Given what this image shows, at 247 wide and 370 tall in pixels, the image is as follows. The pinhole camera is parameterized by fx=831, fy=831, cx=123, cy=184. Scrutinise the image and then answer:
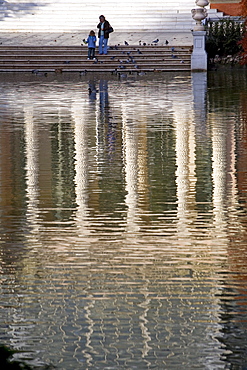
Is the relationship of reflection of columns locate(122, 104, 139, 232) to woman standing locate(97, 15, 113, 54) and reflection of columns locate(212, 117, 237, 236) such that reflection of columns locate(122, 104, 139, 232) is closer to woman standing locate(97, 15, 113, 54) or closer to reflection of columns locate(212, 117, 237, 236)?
reflection of columns locate(212, 117, 237, 236)

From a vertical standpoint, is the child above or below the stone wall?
below

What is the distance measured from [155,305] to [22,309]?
975 millimetres

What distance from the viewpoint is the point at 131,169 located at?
12000mm

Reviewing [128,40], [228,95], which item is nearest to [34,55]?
[128,40]

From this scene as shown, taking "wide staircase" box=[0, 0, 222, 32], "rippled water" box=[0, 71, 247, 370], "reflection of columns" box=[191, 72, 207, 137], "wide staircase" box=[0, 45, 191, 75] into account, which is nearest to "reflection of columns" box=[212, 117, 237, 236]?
"rippled water" box=[0, 71, 247, 370]

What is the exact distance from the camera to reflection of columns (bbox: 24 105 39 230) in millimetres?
9277

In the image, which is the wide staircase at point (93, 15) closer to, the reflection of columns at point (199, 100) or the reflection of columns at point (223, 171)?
the reflection of columns at point (199, 100)

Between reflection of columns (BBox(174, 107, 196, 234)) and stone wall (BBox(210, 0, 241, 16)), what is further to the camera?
stone wall (BBox(210, 0, 241, 16))

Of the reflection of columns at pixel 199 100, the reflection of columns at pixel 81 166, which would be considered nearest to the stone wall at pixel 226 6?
the reflection of columns at pixel 199 100

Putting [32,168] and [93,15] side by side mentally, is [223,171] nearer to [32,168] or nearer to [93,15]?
[32,168]

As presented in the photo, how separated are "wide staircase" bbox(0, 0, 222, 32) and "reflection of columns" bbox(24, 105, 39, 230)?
22333mm

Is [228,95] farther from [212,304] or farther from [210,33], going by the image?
[212,304]

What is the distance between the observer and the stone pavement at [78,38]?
35156 millimetres

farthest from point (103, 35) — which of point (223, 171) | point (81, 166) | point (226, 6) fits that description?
point (223, 171)
